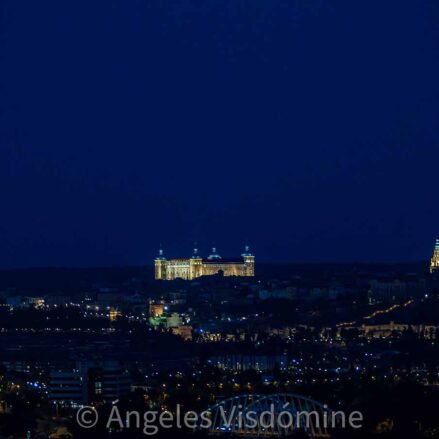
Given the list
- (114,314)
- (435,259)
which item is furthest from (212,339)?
(435,259)

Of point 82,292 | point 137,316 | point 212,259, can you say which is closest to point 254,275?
point 212,259

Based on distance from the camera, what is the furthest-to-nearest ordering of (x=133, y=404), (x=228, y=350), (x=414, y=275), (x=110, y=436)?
(x=414, y=275)
(x=228, y=350)
(x=133, y=404)
(x=110, y=436)

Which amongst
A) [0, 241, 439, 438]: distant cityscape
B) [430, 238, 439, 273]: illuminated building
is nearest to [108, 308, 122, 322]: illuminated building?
[0, 241, 439, 438]: distant cityscape

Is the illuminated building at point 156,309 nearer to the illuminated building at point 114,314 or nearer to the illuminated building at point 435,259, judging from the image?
the illuminated building at point 114,314

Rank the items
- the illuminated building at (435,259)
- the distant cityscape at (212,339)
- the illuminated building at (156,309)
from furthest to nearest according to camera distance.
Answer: the illuminated building at (435,259) < the illuminated building at (156,309) < the distant cityscape at (212,339)

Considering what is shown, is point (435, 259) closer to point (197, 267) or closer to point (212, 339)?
point (197, 267)

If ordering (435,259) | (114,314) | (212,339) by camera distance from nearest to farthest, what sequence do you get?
(212,339) < (114,314) < (435,259)

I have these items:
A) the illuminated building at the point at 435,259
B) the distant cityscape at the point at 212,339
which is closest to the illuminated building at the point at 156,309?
the distant cityscape at the point at 212,339

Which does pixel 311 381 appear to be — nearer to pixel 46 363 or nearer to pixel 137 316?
pixel 46 363
